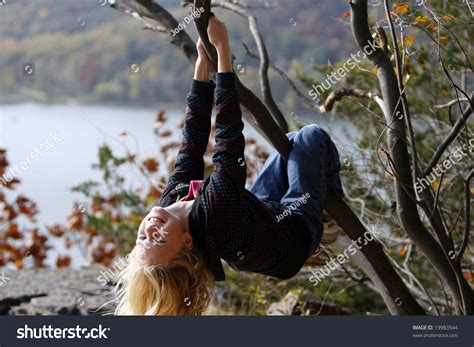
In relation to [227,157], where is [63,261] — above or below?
below

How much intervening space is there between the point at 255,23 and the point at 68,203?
3396mm

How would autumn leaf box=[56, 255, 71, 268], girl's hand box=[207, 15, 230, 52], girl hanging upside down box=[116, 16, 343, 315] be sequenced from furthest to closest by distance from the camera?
1. autumn leaf box=[56, 255, 71, 268]
2. girl hanging upside down box=[116, 16, 343, 315]
3. girl's hand box=[207, 15, 230, 52]

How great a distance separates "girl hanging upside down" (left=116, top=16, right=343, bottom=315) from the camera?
7.97ft

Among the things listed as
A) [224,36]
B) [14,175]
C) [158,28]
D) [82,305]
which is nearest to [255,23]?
[158,28]

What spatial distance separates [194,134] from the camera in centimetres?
267

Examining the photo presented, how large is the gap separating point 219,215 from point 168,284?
0.96 ft

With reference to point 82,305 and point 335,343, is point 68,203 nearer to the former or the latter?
point 82,305

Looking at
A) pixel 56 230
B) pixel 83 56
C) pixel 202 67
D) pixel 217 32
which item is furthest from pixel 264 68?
pixel 83 56

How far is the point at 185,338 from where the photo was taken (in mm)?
2863

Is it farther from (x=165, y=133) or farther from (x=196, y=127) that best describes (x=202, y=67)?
(x=165, y=133)

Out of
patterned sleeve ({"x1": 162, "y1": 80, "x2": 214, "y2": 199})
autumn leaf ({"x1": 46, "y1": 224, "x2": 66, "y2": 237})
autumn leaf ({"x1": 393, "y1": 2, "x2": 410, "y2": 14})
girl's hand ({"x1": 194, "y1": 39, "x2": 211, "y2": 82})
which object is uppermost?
autumn leaf ({"x1": 393, "y1": 2, "x2": 410, "y2": 14})
